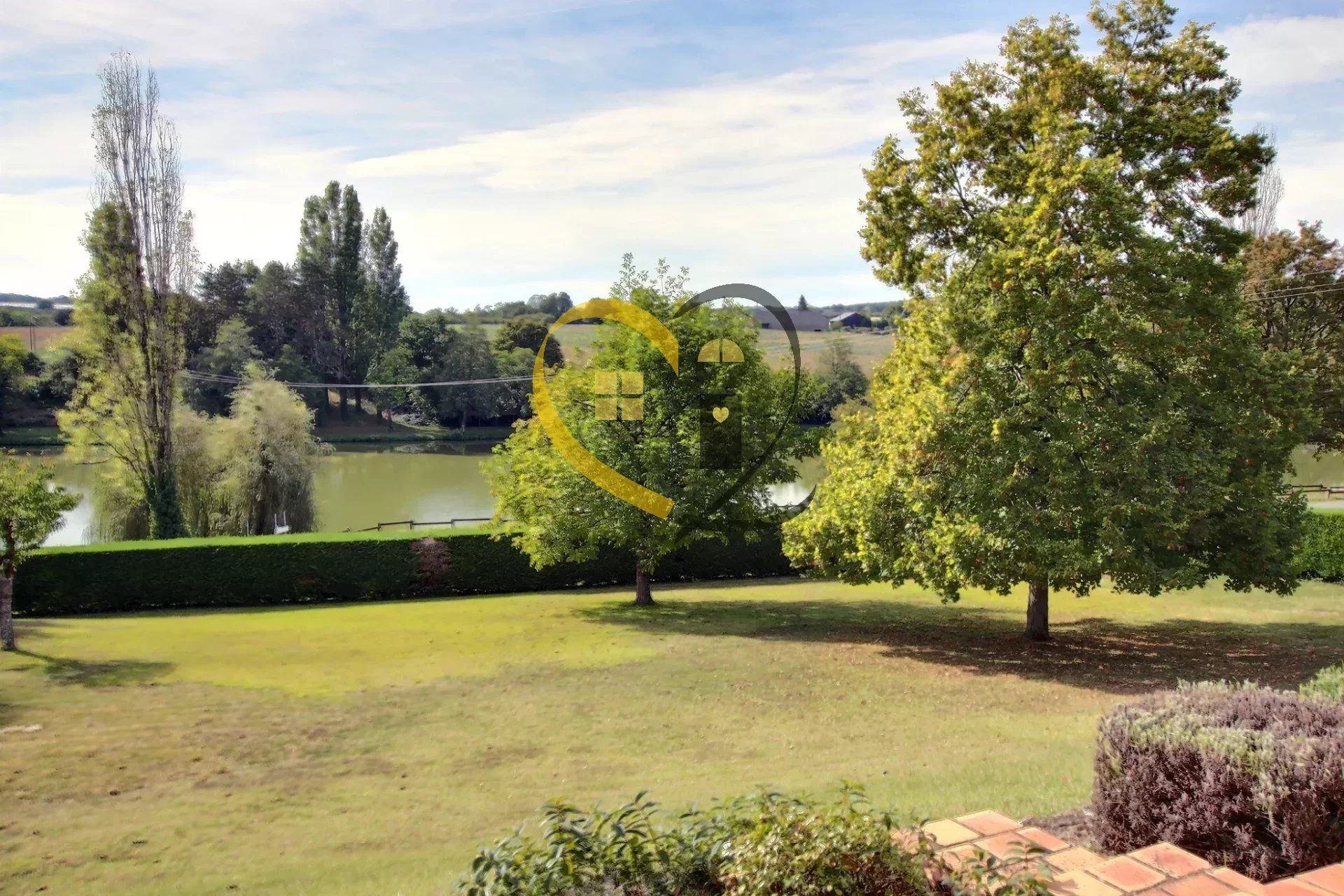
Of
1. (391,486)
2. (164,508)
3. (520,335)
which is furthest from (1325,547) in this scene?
(520,335)

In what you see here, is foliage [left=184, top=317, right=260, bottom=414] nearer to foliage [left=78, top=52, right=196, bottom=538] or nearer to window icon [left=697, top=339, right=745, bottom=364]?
foliage [left=78, top=52, right=196, bottom=538]

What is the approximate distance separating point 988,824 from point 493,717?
748cm

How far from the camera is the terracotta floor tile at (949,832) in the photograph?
4.31 metres

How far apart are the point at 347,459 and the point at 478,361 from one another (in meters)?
12.9

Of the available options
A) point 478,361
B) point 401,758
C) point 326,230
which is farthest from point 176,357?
point 326,230

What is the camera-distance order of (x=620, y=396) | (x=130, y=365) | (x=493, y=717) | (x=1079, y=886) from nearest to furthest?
1. (x=1079, y=886)
2. (x=493, y=717)
3. (x=620, y=396)
4. (x=130, y=365)

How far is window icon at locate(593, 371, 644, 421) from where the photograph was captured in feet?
62.4

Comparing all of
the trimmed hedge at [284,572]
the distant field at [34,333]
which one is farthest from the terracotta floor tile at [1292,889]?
the distant field at [34,333]

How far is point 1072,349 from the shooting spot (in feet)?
42.4

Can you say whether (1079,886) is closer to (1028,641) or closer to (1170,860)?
(1170,860)

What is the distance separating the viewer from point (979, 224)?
537 inches

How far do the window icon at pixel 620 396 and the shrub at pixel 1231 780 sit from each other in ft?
46.6

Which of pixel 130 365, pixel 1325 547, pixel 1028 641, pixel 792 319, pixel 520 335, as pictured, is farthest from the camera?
pixel 520 335

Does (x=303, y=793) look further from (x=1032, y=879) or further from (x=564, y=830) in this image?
(x=1032, y=879)
